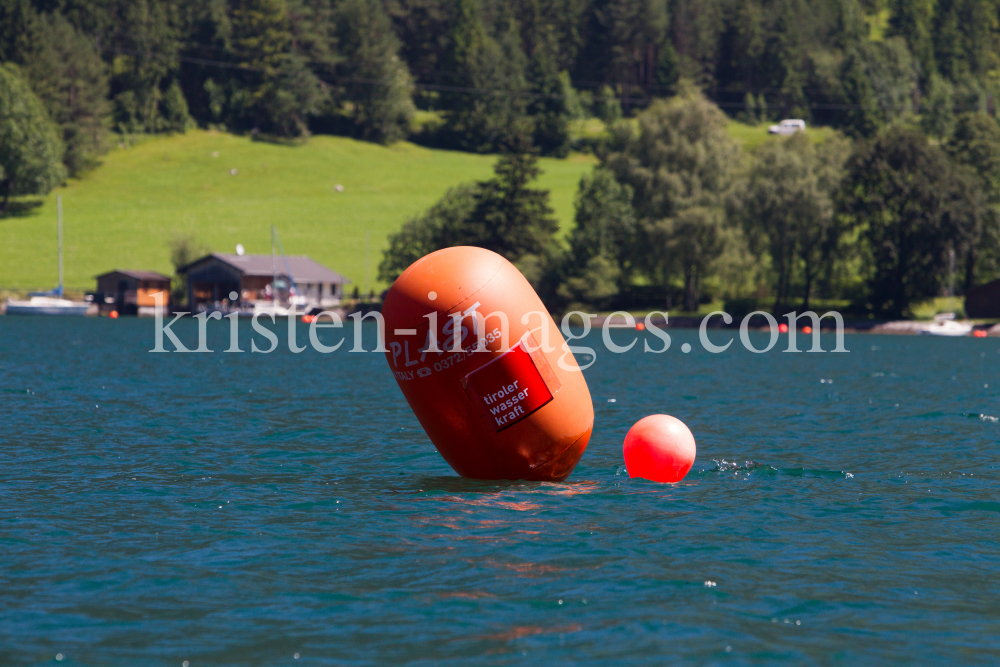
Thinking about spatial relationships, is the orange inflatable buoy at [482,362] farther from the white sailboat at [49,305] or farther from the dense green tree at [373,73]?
the dense green tree at [373,73]

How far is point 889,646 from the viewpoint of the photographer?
7324 mm

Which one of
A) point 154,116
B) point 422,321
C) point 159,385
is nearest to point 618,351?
Answer: point 159,385

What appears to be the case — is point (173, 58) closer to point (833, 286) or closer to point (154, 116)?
point (154, 116)

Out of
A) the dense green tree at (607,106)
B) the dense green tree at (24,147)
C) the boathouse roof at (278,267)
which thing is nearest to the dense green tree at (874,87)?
the dense green tree at (607,106)

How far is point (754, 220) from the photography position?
85.6m

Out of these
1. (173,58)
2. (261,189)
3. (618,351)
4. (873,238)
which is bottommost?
(618,351)

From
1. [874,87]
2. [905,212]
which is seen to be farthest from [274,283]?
[874,87]

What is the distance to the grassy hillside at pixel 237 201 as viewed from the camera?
115 m

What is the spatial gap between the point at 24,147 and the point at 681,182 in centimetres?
8247

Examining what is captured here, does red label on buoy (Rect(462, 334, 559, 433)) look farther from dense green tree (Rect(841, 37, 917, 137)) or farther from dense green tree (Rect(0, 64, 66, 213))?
dense green tree (Rect(841, 37, 917, 137))

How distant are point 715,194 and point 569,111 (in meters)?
90.8

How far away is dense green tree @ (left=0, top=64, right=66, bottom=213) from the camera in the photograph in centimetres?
12212

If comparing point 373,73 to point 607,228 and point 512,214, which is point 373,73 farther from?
point 607,228

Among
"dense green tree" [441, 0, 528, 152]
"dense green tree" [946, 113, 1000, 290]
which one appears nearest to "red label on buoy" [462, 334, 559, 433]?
"dense green tree" [946, 113, 1000, 290]
